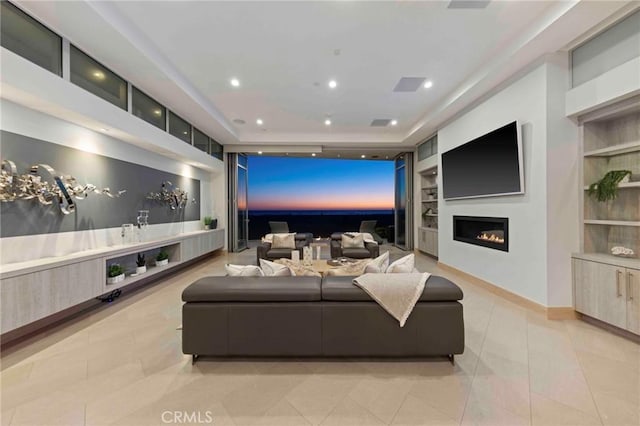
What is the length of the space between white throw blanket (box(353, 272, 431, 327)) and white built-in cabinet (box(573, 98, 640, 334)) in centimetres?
223

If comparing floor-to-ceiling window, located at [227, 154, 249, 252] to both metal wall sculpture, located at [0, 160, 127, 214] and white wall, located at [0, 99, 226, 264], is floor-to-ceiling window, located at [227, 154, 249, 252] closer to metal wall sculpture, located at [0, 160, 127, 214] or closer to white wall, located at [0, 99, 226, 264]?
white wall, located at [0, 99, 226, 264]

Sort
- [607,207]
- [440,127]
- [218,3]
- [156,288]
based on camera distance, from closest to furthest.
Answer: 1. [218,3]
2. [607,207]
3. [156,288]
4. [440,127]

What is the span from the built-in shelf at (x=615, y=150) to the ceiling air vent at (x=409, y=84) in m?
2.44

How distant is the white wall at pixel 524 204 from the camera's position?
131 inches

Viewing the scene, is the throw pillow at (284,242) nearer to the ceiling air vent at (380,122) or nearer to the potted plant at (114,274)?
the potted plant at (114,274)

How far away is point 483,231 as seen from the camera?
4.54 m

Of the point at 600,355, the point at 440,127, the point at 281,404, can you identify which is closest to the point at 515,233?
the point at 600,355

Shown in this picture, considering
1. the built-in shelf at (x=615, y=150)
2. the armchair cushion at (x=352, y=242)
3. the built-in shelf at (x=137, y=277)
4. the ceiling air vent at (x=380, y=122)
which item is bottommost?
the built-in shelf at (x=137, y=277)

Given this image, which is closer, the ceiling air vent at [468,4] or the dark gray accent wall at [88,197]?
the ceiling air vent at [468,4]

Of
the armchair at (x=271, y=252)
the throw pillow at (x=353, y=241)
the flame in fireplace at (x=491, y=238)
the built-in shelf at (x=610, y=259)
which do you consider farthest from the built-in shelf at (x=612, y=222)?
the armchair at (x=271, y=252)

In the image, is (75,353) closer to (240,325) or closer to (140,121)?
(240,325)

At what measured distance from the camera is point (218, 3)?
2.71 metres

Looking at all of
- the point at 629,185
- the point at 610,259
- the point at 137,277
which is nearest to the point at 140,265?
the point at 137,277

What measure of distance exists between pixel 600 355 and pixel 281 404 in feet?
9.52
